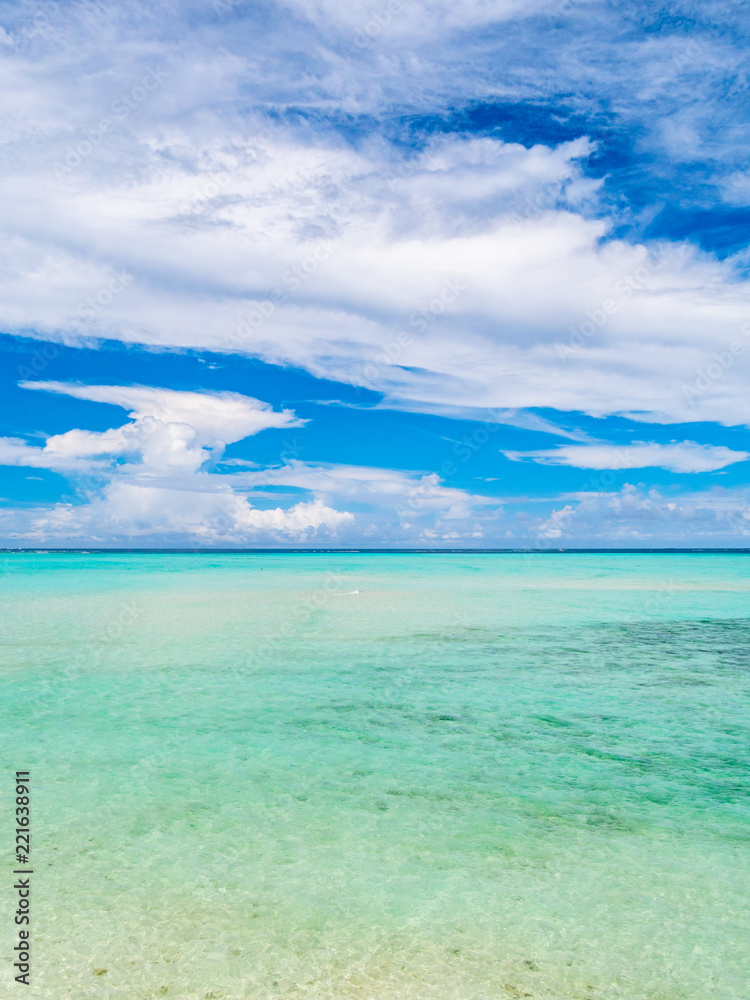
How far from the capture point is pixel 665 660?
15.7 meters

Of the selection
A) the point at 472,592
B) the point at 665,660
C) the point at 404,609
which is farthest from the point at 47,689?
the point at 472,592

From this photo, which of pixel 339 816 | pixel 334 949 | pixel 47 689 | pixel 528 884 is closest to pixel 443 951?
pixel 334 949

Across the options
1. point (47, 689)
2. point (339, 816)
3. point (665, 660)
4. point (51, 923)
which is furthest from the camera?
point (665, 660)

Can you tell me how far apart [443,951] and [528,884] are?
1153mm

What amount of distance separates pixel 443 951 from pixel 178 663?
1178cm

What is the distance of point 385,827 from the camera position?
6.54 m

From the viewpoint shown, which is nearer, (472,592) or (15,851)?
(15,851)

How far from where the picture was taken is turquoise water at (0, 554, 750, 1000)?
452 centimetres

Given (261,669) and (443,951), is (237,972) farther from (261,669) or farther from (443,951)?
(261,669)

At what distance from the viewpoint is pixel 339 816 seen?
6.80 meters

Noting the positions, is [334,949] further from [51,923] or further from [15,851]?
[15,851]

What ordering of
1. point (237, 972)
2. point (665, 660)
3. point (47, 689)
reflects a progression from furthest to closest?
point (665, 660)
point (47, 689)
point (237, 972)

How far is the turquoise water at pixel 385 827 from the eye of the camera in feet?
14.8

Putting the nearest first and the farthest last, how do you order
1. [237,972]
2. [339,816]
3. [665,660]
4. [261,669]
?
[237,972]
[339,816]
[261,669]
[665,660]
